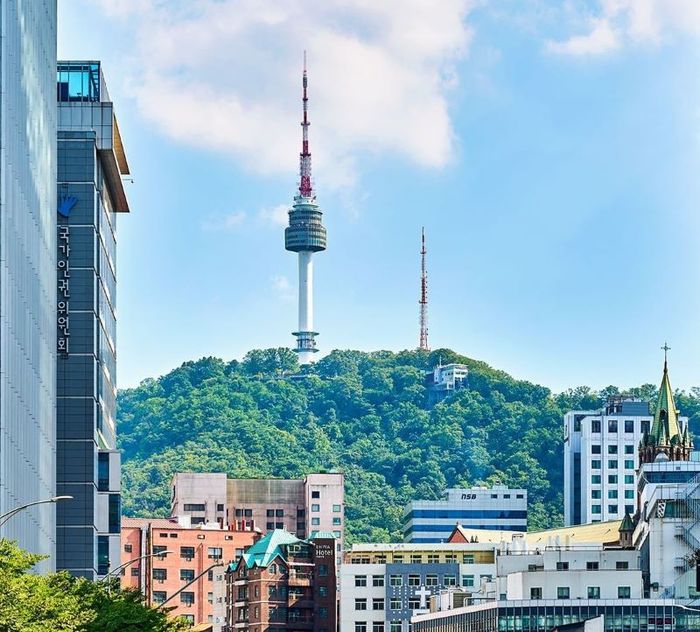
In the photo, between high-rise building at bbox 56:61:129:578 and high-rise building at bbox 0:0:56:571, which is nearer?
high-rise building at bbox 0:0:56:571

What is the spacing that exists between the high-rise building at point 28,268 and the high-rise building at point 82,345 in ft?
78.4

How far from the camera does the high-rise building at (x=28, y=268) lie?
116 metres

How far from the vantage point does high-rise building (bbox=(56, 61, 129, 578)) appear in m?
178

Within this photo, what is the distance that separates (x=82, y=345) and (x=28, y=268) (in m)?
51.6

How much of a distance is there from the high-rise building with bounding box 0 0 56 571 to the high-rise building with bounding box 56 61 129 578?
78.4 feet

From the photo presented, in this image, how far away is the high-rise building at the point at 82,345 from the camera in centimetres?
17812

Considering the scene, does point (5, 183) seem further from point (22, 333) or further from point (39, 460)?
point (39, 460)

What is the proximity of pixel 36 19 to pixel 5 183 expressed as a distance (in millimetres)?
21239

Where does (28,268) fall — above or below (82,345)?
above

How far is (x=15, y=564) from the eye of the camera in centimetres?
8969

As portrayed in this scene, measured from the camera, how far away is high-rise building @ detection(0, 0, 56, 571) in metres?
116

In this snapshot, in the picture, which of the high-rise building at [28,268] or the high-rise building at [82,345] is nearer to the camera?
the high-rise building at [28,268]

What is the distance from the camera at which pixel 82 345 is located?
180 metres

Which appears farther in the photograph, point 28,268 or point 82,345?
point 82,345
